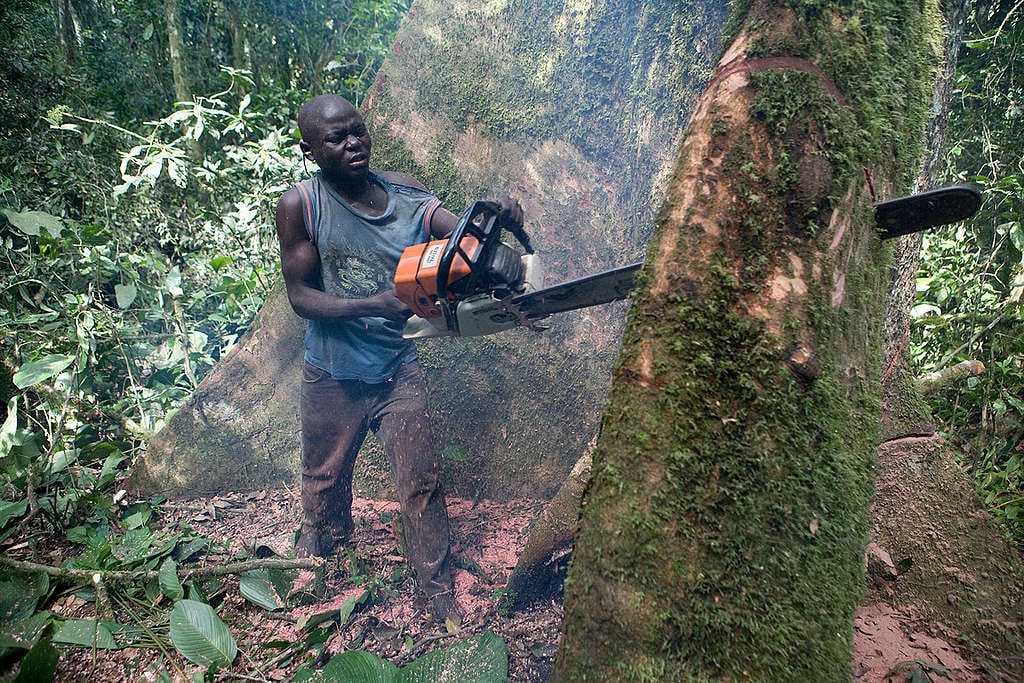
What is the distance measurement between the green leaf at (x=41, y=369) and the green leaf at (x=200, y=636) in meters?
2.36

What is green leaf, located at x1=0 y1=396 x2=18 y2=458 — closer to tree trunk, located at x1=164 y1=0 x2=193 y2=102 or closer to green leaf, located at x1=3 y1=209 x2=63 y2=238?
green leaf, located at x1=3 y1=209 x2=63 y2=238

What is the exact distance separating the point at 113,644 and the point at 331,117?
2400mm

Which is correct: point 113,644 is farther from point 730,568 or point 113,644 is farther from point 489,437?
point 730,568

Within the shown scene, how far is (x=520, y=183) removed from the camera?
3662 mm

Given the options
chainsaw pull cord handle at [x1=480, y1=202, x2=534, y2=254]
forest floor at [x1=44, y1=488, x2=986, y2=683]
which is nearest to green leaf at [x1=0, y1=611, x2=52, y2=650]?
forest floor at [x1=44, y1=488, x2=986, y2=683]

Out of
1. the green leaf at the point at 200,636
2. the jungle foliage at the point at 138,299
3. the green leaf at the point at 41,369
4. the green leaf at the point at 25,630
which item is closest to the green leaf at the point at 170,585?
the jungle foliage at the point at 138,299

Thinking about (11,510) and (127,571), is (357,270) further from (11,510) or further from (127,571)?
(11,510)

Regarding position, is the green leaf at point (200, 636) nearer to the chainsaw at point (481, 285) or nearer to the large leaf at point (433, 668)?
the large leaf at point (433, 668)

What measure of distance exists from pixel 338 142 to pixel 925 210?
89.6 inches

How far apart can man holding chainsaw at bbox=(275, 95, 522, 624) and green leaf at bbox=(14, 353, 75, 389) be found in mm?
1978

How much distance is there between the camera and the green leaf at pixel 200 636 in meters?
2.30

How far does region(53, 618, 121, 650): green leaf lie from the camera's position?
259cm

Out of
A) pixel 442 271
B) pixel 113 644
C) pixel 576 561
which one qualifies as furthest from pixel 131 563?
pixel 576 561

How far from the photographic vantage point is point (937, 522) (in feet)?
8.06
